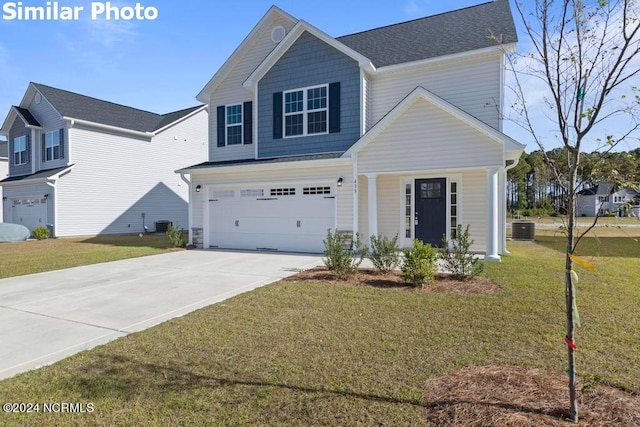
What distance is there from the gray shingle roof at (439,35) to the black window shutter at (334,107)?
176cm

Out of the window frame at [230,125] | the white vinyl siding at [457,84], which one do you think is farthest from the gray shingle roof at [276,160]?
the white vinyl siding at [457,84]

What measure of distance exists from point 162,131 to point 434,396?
23.9m

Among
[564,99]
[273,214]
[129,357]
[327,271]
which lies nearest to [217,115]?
[273,214]

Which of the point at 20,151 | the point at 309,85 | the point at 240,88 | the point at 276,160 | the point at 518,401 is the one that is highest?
the point at 240,88

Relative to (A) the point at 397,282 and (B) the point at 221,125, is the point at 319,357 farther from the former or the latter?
(B) the point at 221,125

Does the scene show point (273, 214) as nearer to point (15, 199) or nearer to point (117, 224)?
point (117, 224)

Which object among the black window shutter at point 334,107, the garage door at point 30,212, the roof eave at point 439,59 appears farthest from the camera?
the garage door at point 30,212

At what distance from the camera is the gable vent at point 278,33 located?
44.1 ft

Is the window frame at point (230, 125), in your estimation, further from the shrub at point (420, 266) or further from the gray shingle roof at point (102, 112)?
the gray shingle roof at point (102, 112)

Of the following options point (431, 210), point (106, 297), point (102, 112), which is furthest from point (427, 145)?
point (102, 112)

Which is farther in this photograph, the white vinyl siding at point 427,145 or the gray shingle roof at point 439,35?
the gray shingle roof at point 439,35

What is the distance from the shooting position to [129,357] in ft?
12.0

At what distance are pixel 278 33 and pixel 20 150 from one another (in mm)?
19148

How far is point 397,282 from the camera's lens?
7.04 metres
